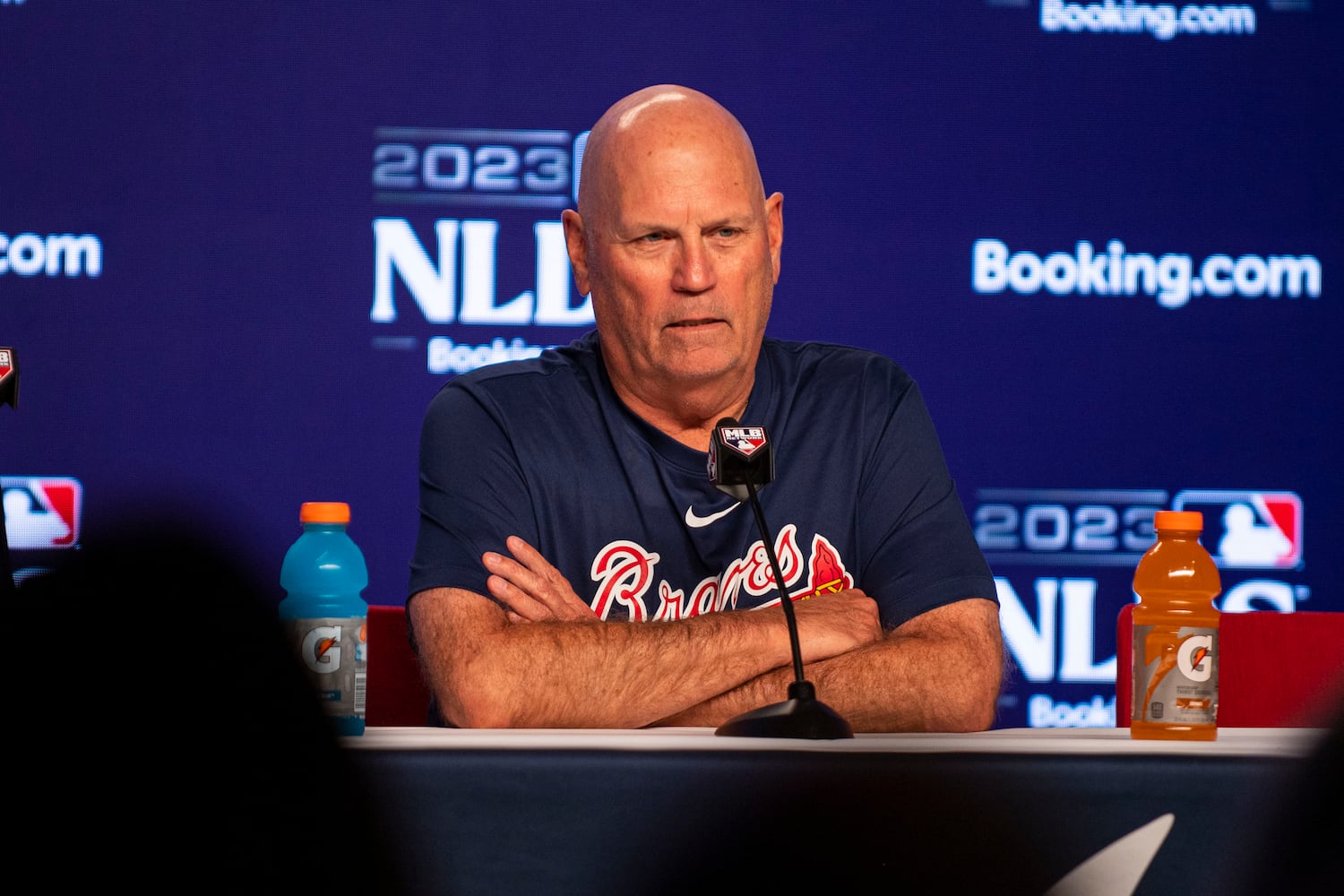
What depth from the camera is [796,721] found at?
1.24m

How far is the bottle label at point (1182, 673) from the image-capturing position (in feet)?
4.44

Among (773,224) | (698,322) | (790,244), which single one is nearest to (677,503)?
(698,322)

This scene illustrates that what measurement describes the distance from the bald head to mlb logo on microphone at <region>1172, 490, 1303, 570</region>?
5.86 feet

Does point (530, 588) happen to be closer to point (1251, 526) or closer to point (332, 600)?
point (332, 600)

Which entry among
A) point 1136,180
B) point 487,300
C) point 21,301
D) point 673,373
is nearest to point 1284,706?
point 673,373

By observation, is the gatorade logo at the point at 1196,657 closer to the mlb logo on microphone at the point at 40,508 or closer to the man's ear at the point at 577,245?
the man's ear at the point at 577,245

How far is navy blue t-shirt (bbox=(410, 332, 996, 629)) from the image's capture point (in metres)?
1.94

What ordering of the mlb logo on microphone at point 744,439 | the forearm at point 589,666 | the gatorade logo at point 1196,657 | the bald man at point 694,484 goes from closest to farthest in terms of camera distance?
1. the gatorade logo at point 1196,657
2. the mlb logo on microphone at point 744,439
3. the forearm at point 589,666
4. the bald man at point 694,484

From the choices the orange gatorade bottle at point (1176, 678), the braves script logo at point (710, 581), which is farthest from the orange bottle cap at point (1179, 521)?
the braves script logo at point (710, 581)

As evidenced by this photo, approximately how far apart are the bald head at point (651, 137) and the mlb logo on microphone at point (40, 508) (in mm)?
1792

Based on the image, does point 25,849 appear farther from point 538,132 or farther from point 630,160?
point 538,132

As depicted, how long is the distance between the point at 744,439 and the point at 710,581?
0.54 m

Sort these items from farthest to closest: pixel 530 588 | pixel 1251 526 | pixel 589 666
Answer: pixel 1251 526, pixel 530 588, pixel 589 666

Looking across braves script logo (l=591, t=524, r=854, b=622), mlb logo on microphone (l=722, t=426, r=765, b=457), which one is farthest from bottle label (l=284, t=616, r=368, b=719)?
braves script logo (l=591, t=524, r=854, b=622)
